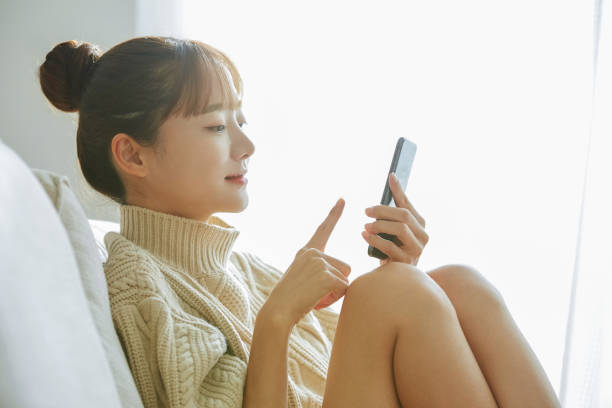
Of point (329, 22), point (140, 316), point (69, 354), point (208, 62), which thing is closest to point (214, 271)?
point (140, 316)

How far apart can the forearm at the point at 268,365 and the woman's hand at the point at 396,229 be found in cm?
23

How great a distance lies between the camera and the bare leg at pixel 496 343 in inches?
30.0

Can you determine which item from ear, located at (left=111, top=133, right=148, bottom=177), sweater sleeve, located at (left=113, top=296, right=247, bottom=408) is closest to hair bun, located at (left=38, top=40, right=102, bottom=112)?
ear, located at (left=111, top=133, right=148, bottom=177)

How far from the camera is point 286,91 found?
199 centimetres

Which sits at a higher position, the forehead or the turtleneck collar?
the forehead

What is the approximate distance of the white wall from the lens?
1761 millimetres

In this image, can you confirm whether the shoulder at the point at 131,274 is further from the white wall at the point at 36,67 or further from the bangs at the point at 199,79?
the white wall at the point at 36,67

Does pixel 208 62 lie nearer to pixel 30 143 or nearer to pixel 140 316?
pixel 140 316

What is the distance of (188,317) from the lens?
747mm

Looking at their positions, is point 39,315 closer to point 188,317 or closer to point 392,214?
point 188,317

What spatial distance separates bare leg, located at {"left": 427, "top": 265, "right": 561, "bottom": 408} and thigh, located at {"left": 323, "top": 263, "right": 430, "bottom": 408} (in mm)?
142

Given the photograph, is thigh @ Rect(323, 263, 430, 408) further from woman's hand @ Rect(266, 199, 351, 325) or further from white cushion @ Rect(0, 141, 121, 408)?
white cushion @ Rect(0, 141, 121, 408)

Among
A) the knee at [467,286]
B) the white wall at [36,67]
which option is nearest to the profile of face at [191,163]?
the knee at [467,286]

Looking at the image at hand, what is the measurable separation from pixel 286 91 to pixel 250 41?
22cm
